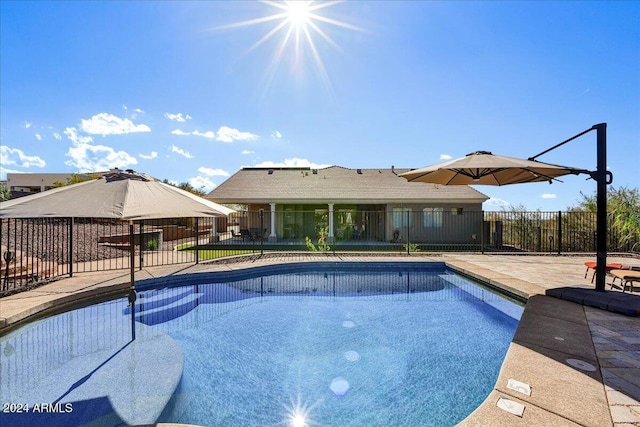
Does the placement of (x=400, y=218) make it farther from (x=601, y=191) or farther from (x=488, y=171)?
(x=601, y=191)

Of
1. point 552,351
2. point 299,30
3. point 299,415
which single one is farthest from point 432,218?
point 299,415

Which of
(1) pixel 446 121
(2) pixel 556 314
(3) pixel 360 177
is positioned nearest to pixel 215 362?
(2) pixel 556 314

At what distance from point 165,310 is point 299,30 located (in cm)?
960

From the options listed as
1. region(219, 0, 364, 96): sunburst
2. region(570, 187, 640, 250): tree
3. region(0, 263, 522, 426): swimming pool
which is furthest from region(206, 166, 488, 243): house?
region(0, 263, 522, 426): swimming pool

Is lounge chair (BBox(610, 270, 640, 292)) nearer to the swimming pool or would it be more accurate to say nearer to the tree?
the swimming pool

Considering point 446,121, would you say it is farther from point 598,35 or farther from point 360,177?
point 360,177

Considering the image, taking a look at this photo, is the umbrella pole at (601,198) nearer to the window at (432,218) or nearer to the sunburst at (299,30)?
the sunburst at (299,30)

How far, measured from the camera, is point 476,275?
327 inches

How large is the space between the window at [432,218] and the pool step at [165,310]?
14.9m

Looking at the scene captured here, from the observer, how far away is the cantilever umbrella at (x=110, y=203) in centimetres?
335

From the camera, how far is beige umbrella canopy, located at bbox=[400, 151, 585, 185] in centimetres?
594

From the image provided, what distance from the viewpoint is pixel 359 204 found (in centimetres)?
1928

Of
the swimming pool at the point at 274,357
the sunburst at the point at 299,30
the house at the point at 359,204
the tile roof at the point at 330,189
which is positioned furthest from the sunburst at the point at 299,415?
the tile roof at the point at 330,189

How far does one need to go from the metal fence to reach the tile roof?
1044 millimetres
